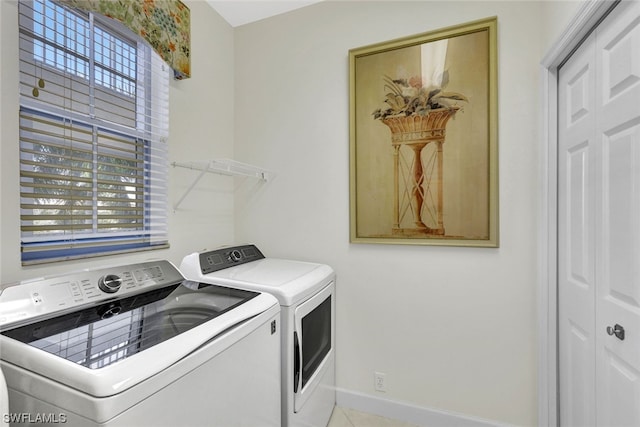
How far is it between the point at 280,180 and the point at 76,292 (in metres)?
1.32

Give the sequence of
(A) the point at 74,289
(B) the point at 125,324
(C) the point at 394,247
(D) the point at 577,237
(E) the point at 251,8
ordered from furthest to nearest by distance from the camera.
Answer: (E) the point at 251,8 → (C) the point at 394,247 → (D) the point at 577,237 → (A) the point at 74,289 → (B) the point at 125,324

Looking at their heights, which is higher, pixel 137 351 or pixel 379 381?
pixel 137 351

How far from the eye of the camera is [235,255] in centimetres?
182

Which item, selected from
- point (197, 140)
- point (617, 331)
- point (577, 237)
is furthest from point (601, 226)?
point (197, 140)

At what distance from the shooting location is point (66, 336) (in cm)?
81

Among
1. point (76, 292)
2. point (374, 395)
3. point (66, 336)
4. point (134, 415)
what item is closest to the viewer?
point (134, 415)

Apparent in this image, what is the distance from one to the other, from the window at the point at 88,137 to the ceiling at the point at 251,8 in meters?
0.70

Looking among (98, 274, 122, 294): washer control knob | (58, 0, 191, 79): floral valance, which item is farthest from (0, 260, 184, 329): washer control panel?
(58, 0, 191, 79): floral valance

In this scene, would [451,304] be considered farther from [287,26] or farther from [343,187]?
[287,26]

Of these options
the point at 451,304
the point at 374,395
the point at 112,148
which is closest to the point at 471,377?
the point at 451,304

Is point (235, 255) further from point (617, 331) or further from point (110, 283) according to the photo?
point (617, 331)

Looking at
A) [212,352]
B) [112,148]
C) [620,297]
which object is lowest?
[212,352]

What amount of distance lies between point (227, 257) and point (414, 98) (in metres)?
1.48

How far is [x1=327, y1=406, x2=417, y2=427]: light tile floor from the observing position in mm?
1769
